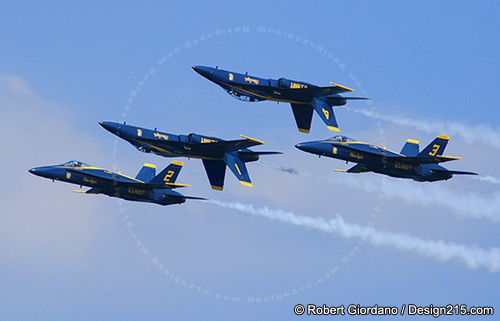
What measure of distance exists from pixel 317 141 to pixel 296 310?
61.8 feet

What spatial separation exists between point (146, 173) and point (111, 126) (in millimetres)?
5581

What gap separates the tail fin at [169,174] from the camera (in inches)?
4562

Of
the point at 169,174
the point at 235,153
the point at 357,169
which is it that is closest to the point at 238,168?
the point at 235,153

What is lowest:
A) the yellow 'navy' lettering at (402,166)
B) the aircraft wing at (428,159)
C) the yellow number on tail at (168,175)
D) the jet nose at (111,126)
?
the yellow number on tail at (168,175)

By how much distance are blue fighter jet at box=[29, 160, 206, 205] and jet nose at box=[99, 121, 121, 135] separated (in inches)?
141

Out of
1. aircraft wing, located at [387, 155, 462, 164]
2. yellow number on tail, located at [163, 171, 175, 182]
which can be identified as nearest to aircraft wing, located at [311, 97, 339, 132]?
aircraft wing, located at [387, 155, 462, 164]

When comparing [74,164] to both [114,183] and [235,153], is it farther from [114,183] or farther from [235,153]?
[235,153]

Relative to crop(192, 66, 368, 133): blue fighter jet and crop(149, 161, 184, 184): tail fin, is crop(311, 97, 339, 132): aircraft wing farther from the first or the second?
crop(149, 161, 184, 184): tail fin

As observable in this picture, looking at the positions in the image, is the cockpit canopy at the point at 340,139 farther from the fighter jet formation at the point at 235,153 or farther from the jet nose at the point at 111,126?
the jet nose at the point at 111,126

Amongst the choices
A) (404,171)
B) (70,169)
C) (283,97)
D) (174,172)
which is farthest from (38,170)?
(404,171)

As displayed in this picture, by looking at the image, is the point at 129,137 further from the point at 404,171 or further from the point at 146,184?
the point at 404,171

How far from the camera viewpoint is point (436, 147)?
11544cm

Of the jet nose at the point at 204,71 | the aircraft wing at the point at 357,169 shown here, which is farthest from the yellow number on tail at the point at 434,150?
the jet nose at the point at 204,71

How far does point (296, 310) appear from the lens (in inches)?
3962
